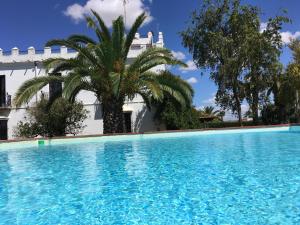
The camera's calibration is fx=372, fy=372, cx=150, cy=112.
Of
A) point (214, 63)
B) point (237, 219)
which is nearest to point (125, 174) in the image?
point (237, 219)

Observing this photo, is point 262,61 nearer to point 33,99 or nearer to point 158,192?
point 33,99

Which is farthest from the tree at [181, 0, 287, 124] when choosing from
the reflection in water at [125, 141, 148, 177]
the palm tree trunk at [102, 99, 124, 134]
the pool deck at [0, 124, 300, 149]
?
the reflection in water at [125, 141, 148, 177]

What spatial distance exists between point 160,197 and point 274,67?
22.9m

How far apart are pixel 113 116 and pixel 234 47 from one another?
37.4 feet

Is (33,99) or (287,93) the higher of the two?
(33,99)

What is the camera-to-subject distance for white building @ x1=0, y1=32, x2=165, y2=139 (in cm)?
2637

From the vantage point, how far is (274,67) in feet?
86.8

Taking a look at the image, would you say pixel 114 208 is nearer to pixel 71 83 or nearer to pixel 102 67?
pixel 71 83

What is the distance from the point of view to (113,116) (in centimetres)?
2000

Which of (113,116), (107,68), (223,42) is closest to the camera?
(107,68)

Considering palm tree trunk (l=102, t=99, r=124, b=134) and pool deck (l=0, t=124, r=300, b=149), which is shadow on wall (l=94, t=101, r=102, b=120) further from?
pool deck (l=0, t=124, r=300, b=149)

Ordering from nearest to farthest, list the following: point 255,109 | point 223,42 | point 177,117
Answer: point 177,117 → point 223,42 → point 255,109

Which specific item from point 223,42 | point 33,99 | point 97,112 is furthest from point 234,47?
point 33,99

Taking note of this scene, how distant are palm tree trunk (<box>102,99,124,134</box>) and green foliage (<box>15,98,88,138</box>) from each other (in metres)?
3.82
